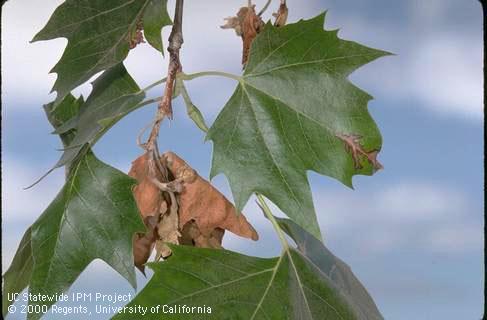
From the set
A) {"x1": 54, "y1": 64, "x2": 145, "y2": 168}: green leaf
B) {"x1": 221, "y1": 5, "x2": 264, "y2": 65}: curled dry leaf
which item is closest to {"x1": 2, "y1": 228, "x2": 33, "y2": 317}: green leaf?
{"x1": 54, "y1": 64, "x2": 145, "y2": 168}: green leaf

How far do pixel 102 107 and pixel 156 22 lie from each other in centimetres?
13

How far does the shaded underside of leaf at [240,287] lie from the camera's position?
103 cm

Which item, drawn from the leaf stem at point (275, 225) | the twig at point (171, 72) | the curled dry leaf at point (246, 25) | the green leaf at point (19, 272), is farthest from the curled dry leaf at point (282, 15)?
the green leaf at point (19, 272)

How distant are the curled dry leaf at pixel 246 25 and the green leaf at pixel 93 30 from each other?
0.09 metres

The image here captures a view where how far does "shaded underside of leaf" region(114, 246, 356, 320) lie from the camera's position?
1.03m

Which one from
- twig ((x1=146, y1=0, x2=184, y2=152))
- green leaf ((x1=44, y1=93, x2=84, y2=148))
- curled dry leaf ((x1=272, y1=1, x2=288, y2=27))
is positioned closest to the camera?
twig ((x1=146, y1=0, x2=184, y2=152))

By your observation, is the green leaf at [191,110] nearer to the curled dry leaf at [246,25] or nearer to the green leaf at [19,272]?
the curled dry leaf at [246,25]

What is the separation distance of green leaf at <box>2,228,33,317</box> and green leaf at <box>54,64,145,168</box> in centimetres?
15

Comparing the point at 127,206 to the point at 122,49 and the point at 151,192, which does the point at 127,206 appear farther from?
the point at 122,49

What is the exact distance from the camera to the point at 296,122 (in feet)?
3.42

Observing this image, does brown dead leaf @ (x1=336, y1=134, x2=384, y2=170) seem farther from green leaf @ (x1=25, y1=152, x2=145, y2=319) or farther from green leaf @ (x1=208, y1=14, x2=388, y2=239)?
green leaf @ (x1=25, y1=152, x2=145, y2=319)

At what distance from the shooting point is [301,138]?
1.04 metres

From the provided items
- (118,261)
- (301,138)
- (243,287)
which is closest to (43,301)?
(118,261)

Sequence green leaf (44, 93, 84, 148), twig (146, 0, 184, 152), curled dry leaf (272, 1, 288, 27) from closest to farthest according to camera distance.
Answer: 1. twig (146, 0, 184, 152)
2. curled dry leaf (272, 1, 288, 27)
3. green leaf (44, 93, 84, 148)
